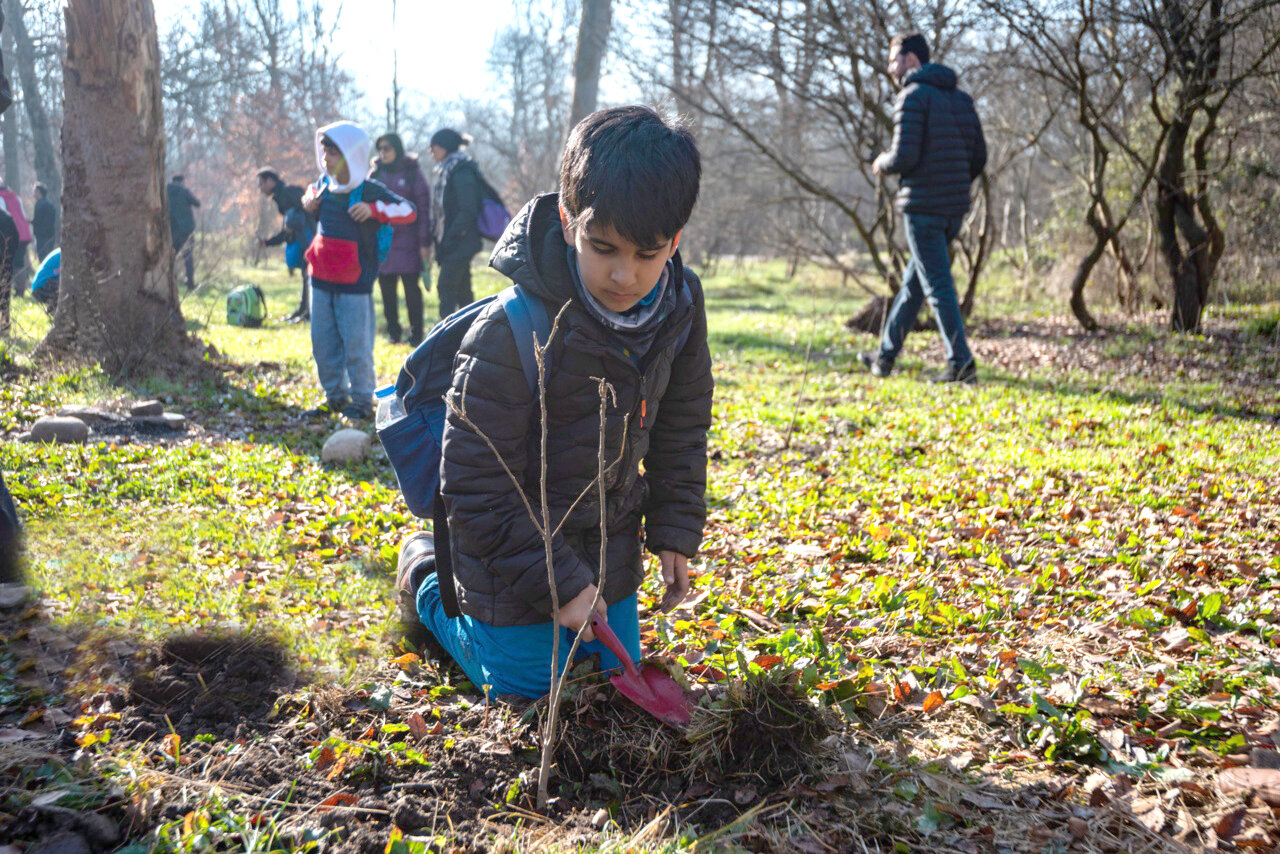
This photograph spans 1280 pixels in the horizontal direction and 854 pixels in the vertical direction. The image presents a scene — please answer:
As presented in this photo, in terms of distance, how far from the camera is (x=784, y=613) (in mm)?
3432

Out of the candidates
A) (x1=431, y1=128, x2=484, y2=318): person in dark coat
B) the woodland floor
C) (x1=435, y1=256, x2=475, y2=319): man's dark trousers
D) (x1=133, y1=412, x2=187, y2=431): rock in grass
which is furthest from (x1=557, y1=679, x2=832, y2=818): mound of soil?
(x1=435, y1=256, x2=475, y2=319): man's dark trousers

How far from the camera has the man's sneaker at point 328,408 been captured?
20.9ft

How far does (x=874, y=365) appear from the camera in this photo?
8.05 metres

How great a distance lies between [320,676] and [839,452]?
353cm

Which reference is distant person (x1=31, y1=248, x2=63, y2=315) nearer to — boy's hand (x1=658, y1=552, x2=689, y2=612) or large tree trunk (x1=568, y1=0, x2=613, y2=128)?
large tree trunk (x1=568, y1=0, x2=613, y2=128)

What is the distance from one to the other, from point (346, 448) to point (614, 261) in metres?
3.45

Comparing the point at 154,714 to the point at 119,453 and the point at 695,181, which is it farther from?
the point at 119,453

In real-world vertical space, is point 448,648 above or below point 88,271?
below

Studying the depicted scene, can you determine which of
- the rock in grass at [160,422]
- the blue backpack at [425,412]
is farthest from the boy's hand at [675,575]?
the rock in grass at [160,422]

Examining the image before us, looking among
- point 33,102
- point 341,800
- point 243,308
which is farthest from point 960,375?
point 33,102

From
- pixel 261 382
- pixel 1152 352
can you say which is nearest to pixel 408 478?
pixel 261 382

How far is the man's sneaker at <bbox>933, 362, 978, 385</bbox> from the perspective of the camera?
7332 millimetres

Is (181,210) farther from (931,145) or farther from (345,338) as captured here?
(931,145)

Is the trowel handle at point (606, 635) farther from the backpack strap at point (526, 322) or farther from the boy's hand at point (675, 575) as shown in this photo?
the backpack strap at point (526, 322)
